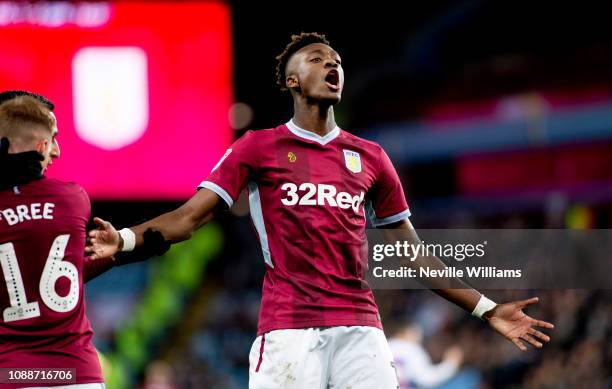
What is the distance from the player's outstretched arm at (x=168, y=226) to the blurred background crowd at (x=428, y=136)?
8920 mm

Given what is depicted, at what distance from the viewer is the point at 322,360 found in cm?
480

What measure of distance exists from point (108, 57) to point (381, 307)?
6.13 metres

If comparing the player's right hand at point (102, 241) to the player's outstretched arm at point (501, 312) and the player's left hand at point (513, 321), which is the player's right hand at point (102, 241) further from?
the player's left hand at point (513, 321)

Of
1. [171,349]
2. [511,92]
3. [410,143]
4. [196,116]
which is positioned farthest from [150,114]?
[171,349]

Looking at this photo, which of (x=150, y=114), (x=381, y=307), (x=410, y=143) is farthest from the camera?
(x=410, y=143)

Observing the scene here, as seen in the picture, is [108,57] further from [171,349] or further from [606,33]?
[171,349]

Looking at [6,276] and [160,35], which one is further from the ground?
[160,35]

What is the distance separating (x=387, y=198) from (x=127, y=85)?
288 inches

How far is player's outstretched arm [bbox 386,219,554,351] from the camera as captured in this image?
16.7ft

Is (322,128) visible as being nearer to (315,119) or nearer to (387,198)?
(315,119)

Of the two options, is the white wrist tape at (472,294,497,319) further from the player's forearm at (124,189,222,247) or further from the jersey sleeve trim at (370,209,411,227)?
the player's forearm at (124,189,222,247)

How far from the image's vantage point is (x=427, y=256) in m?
5.30

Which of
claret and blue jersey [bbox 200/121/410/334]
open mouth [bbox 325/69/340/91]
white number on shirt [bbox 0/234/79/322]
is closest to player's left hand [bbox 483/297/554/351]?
claret and blue jersey [bbox 200/121/410/334]

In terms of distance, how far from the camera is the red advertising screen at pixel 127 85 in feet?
39.6
